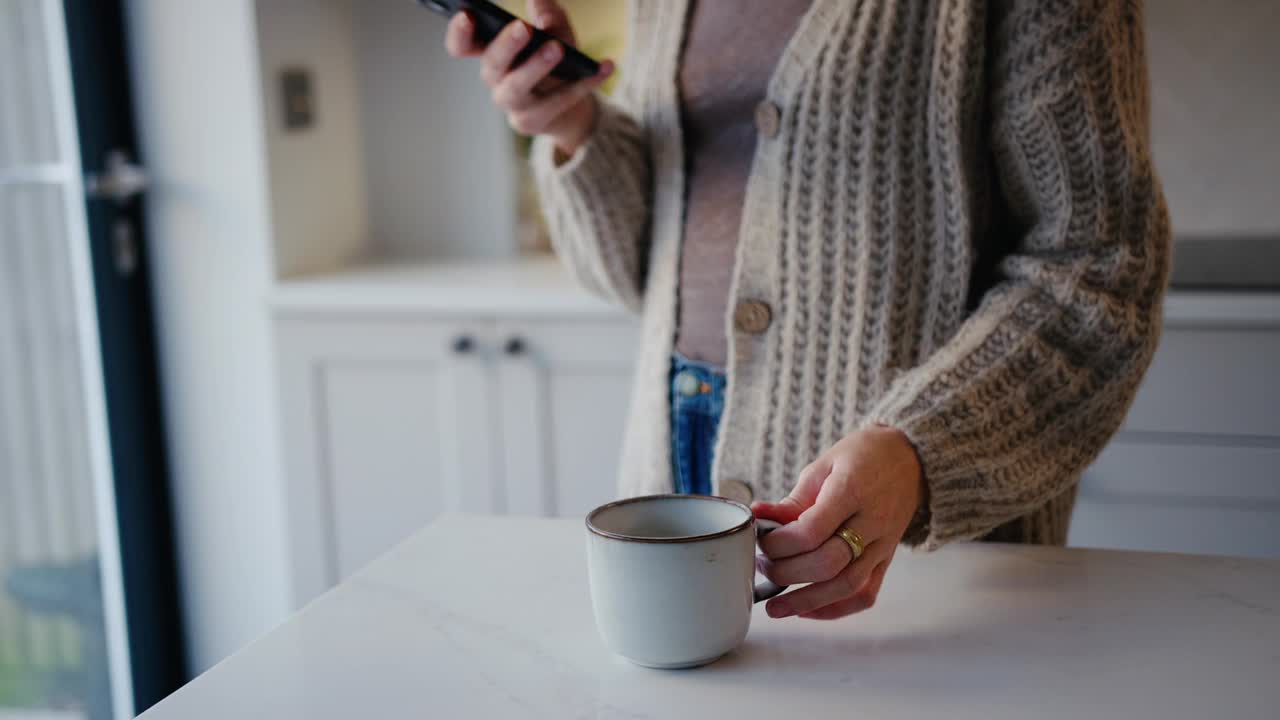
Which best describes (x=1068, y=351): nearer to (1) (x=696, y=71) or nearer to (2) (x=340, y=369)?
(1) (x=696, y=71)

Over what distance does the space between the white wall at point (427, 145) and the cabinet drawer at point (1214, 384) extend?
115 cm

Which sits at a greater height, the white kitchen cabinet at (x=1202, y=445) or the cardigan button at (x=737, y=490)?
the cardigan button at (x=737, y=490)

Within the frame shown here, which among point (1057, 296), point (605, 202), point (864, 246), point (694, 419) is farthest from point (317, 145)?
point (1057, 296)

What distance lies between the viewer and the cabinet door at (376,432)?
174 centimetres

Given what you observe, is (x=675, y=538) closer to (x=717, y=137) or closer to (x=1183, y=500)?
(x=717, y=137)

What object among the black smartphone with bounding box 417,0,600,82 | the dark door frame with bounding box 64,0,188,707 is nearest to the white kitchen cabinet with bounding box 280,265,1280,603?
the dark door frame with bounding box 64,0,188,707

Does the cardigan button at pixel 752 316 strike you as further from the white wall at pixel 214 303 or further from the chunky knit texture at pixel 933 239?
the white wall at pixel 214 303

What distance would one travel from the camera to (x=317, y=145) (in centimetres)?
199

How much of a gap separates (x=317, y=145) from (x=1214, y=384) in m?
1.42

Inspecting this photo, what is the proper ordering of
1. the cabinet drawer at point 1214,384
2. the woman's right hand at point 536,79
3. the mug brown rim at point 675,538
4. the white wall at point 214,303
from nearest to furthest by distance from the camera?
1. the mug brown rim at point 675,538
2. the woman's right hand at point 536,79
3. the cabinet drawer at point 1214,384
4. the white wall at point 214,303

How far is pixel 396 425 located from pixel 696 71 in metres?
1.04

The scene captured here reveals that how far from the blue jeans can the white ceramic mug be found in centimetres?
34

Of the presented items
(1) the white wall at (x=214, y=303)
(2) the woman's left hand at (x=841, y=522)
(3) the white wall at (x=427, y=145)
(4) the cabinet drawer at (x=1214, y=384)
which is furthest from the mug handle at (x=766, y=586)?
(3) the white wall at (x=427, y=145)

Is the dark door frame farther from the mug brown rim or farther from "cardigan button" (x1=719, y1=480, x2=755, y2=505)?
the mug brown rim
